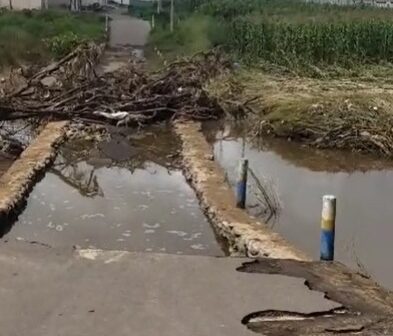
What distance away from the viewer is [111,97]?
55.2 feet

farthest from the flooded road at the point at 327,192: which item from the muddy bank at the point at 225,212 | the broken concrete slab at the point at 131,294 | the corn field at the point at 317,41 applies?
the corn field at the point at 317,41

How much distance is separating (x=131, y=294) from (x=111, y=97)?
11021 millimetres

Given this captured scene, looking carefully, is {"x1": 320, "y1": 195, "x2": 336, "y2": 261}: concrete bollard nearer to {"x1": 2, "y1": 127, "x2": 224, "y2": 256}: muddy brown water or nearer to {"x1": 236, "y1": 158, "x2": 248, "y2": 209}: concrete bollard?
{"x1": 2, "y1": 127, "x2": 224, "y2": 256}: muddy brown water

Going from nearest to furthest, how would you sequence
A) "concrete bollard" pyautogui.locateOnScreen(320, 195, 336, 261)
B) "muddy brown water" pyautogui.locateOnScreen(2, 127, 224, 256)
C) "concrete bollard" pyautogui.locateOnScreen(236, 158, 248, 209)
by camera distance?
"concrete bollard" pyautogui.locateOnScreen(320, 195, 336, 261) < "muddy brown water" pyautogui.locateOnScreen(2, 127, 224, 256) < "concrete bollard" pyautogui.locateOnScreen(236, 158, 248, 209)

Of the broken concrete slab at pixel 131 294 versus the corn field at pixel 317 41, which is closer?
the broken concrete slab at pixel 131 294

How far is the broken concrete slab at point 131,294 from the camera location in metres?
5.55

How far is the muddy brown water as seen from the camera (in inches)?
366

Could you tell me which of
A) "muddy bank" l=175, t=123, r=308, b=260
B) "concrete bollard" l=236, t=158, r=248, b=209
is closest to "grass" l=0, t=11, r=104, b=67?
"muddy bank" l=175, t=123, r=308, b=260

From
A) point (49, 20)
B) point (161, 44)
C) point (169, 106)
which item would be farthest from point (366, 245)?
point (49, 20)

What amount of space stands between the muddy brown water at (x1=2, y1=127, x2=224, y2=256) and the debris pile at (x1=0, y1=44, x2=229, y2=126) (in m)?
1.56

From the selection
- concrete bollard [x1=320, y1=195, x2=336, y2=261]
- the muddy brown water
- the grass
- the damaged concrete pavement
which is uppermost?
the grass

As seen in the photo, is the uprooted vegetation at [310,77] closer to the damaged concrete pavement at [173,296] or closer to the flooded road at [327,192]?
the flooded road at [327,192]

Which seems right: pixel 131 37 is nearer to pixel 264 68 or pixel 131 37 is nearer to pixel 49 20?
pixel 49 20

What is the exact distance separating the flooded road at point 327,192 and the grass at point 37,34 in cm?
1253
